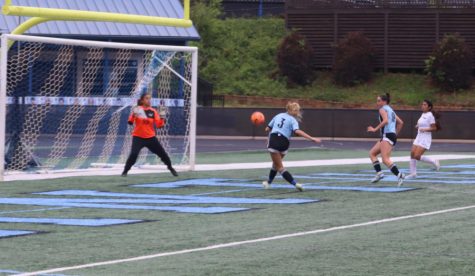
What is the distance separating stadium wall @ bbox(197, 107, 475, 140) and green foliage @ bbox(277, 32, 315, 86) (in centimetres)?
626

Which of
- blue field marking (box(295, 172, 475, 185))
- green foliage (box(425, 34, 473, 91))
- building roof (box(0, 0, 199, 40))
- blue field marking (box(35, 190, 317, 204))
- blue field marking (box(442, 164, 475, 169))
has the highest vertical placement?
building roof (box(0, 0, 199, 40))

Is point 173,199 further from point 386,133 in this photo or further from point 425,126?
point 425,126

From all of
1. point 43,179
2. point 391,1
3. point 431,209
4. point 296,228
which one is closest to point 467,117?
point 391,1

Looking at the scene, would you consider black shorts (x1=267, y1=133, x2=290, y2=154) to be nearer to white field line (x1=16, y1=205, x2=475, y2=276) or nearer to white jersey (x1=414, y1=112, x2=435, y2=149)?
white field line (x1=16, y1=205, x2=475, y2=276)

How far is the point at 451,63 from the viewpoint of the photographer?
49.1 meters

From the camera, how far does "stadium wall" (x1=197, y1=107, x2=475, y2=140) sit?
44562 mm

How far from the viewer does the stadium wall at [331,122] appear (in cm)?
4456

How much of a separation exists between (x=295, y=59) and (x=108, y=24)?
9.62m

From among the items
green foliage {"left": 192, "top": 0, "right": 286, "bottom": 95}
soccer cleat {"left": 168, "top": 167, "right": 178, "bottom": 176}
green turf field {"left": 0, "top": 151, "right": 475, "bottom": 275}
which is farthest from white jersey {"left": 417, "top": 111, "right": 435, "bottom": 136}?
green foliage {"left": 192, "top": 0, "right": 286, "bottom": 95}

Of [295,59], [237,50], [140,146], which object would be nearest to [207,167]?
[140,146]

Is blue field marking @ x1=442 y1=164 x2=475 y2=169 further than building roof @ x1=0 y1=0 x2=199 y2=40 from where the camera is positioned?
No

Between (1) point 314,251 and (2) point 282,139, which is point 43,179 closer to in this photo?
(2) point 282,139

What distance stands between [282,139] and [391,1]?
3457 centimetres

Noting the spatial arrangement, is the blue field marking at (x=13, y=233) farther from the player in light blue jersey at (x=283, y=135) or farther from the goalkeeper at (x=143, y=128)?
the goalkeeper at (x=143, y=128)
